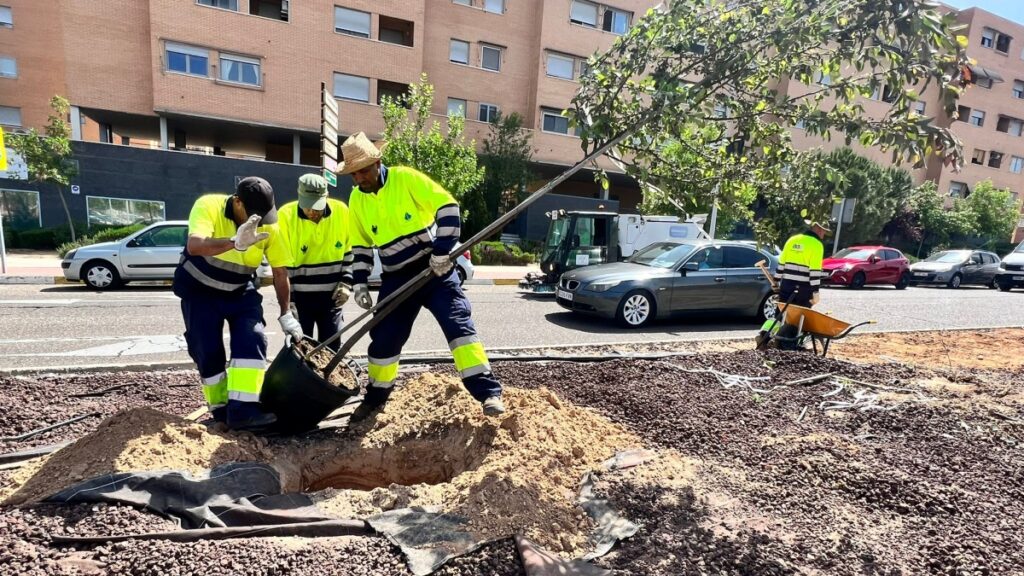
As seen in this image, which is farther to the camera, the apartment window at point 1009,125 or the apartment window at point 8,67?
the apartment window at point 1009,125

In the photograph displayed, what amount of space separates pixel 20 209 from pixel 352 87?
12.0 metres

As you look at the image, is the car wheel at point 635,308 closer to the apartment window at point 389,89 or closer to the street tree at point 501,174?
the street tree at point 501,174

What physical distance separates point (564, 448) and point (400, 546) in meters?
1.20

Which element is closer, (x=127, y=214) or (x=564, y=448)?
(x=564, y=448)

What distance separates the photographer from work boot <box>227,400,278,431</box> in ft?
10.9

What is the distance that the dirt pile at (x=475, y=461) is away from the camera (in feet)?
8.32

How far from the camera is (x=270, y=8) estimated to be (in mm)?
21766

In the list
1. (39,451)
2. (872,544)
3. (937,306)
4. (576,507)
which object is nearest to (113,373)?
(39,451)

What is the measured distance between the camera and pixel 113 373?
15.3ft

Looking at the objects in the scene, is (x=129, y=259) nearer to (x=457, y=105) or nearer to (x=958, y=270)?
(x=457, y=105)

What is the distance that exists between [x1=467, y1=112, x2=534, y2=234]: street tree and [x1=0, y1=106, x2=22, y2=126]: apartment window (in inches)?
902

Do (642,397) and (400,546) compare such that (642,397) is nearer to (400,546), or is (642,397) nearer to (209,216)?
(400,546)

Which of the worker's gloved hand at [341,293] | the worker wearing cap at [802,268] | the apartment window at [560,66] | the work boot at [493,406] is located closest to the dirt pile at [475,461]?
the work boot at [493,406]

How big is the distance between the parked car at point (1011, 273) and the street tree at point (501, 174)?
17775 mm
